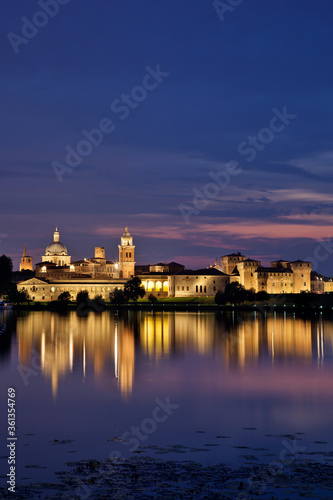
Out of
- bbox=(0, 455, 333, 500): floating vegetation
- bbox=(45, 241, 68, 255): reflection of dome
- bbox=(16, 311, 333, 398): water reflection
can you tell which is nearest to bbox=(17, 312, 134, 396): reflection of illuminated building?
bbox=(16, 311, 333, 398): water reflection

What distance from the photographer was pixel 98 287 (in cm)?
10875

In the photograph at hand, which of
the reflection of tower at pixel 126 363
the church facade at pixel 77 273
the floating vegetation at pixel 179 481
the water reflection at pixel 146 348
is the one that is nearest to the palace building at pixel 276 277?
the church facade at pixel 77 273

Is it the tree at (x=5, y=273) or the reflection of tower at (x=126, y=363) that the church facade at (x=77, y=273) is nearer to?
the tree at (x=5, y=273)

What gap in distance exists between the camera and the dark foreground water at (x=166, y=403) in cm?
955

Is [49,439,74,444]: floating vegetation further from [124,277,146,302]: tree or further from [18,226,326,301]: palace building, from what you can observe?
[18,226,326,301]: palace building

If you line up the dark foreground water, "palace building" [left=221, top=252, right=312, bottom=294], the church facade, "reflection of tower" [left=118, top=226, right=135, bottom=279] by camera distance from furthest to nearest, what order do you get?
"reflection of tower" [left=118, top=226, right=135, bottom=279] < the church facade < "palace building" [left=221, top=252, right=312, bottom=294] < the dark foreground water

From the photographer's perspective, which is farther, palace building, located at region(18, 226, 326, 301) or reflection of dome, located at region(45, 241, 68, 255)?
reflection of dome, located at region(45, 241, 68, 255)

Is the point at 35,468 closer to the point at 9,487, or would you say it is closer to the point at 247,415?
the point at 9,487

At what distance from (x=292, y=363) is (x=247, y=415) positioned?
9365 millimetres

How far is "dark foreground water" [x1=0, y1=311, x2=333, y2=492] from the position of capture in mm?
9555

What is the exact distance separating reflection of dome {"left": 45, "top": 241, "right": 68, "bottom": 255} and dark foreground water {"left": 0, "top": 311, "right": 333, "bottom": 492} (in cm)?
11157

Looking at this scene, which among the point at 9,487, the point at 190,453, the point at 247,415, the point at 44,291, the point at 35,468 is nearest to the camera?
the point at 9,487

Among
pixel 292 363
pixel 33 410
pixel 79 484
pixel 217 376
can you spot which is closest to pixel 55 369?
pixel 217 376

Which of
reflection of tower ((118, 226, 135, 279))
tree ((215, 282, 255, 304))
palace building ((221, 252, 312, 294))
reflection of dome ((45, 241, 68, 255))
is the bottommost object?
tree ((215, 282, 255, 304))
